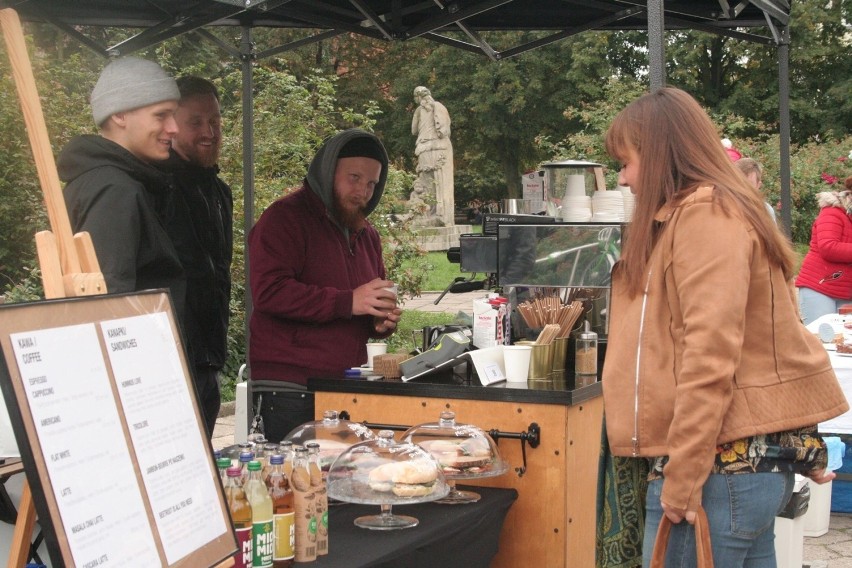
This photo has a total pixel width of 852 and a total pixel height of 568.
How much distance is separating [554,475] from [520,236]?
0.95 m

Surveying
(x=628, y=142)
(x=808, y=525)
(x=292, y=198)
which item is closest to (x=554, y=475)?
(x=628, y=142)

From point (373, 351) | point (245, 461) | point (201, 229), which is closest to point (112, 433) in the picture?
point (245, 461)

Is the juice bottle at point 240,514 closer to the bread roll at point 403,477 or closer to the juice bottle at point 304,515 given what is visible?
the juice bottle at point 304,515

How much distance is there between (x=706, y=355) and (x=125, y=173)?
1.68m

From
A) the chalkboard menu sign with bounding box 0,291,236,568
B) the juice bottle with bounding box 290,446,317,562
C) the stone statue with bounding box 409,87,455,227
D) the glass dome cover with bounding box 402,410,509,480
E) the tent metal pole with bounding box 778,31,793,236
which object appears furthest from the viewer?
the stone statue with bounding box 409,87,455,227

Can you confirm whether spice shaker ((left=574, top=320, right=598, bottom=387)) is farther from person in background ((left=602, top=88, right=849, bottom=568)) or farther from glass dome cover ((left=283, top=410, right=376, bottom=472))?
person in background ((left=602, top=88, right=849, bottom=568))

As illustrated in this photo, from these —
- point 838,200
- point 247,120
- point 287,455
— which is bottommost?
point 287,455

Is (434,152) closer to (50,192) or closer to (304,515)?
(304,515)

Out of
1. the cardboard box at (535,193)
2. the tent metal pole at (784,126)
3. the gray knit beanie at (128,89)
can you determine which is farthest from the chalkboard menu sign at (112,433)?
the tent metal pole at (784,126)

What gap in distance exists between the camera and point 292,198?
3781 mm

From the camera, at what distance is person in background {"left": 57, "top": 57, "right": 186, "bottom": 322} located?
2803 millimetres

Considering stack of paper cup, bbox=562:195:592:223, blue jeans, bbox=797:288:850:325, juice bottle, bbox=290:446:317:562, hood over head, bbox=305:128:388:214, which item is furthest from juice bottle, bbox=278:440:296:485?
blue jeans, bbox=797:288:850:325

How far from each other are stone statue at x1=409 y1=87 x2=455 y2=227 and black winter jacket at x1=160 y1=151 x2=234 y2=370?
1849cm

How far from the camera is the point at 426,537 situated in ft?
8.02
